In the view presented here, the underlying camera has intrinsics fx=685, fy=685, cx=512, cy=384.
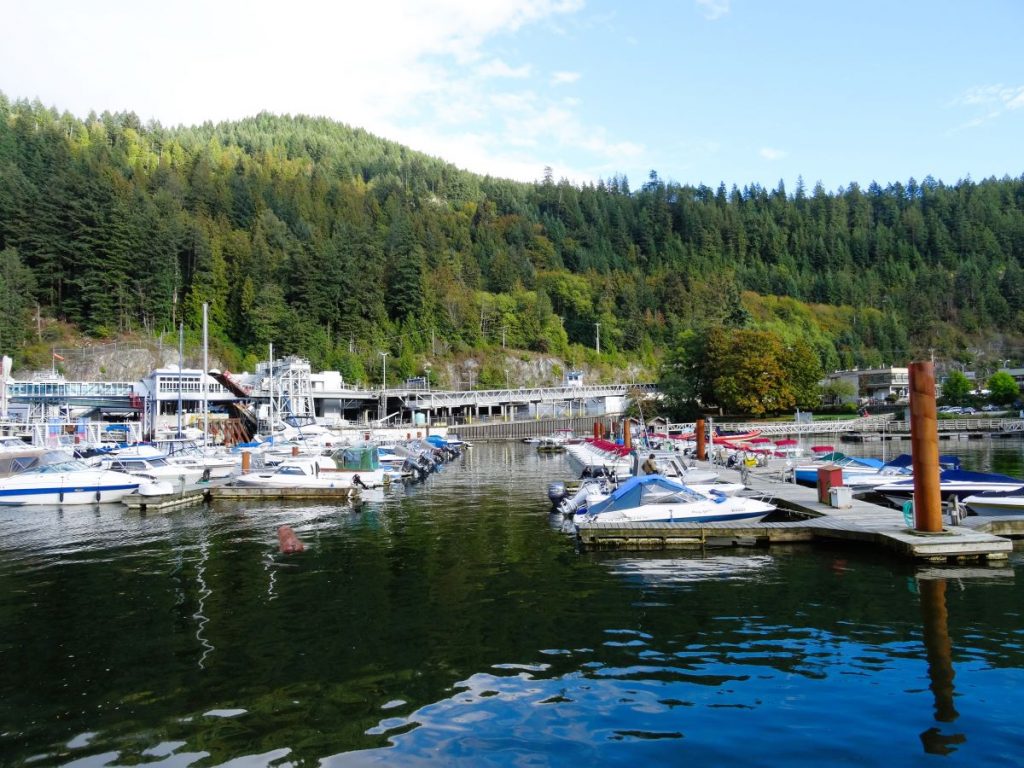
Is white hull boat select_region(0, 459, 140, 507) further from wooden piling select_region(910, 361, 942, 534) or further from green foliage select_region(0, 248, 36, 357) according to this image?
green foliage select_region(0, 248, 36, 357)

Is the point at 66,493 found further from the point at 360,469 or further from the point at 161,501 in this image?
the point at 360,469

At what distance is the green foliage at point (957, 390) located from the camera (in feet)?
346

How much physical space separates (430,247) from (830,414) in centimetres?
8305

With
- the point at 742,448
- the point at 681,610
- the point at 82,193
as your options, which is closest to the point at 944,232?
the point at 742,448

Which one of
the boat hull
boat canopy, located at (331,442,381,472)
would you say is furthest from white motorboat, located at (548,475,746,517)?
the boat hull

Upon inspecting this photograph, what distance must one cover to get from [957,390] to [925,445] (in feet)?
347

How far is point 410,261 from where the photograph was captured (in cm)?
12288

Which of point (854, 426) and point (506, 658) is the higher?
point (854, 426)

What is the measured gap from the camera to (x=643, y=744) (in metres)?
8.34

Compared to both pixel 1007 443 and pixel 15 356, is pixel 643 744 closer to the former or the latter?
pixel 1007 443

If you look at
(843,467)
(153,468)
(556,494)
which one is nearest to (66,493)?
(153,468)

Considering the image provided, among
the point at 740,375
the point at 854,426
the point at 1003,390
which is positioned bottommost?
the point at 854,426

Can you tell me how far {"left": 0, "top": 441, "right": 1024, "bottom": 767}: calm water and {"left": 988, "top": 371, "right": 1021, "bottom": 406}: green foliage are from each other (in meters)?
97.8

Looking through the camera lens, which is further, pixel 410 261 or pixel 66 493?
pixel 410 261
